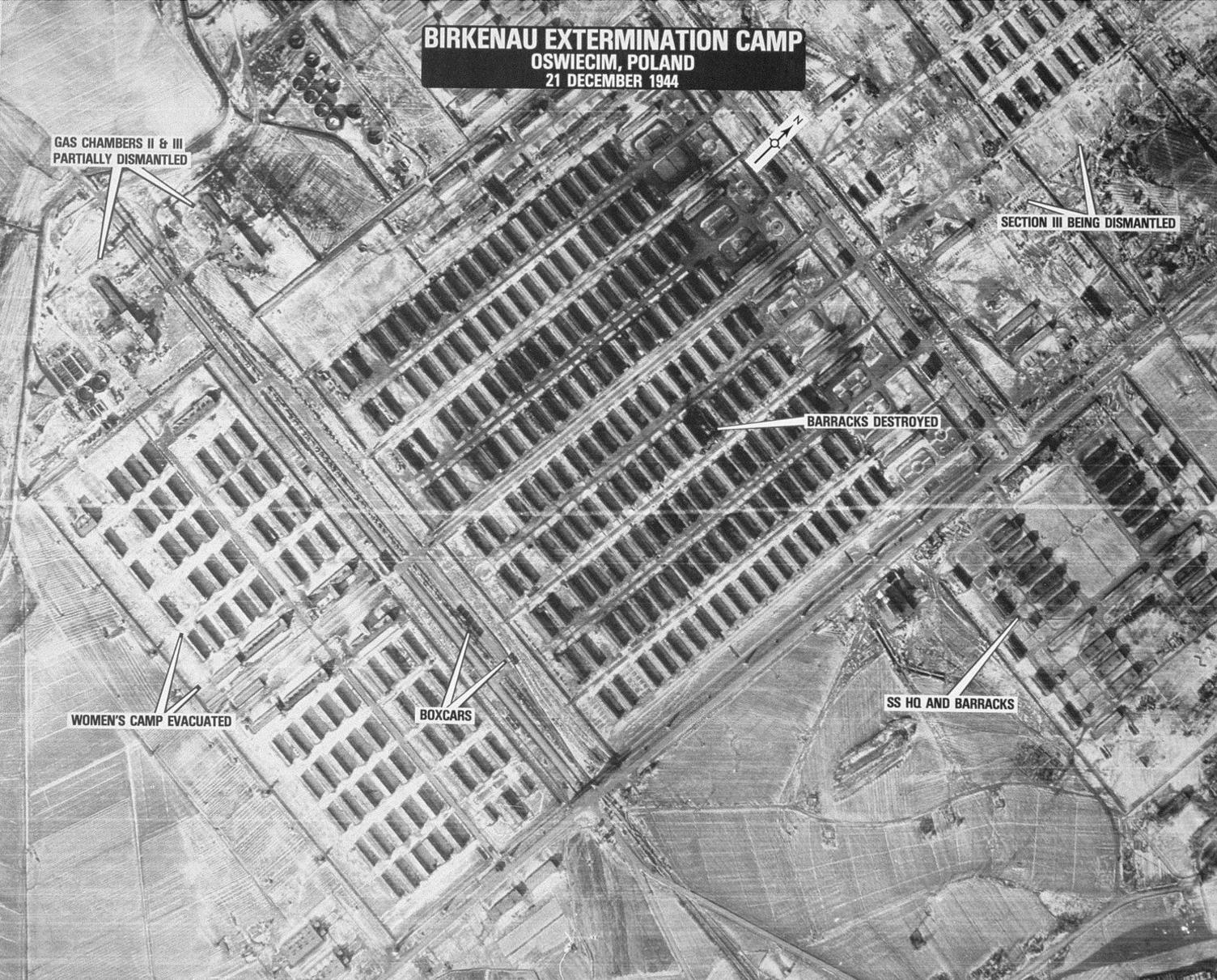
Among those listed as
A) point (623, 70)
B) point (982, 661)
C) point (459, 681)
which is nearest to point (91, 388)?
point (459, 681)

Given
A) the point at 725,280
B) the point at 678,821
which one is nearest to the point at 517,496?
the point at 725,280

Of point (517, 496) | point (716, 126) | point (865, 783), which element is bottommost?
point (865, 783)

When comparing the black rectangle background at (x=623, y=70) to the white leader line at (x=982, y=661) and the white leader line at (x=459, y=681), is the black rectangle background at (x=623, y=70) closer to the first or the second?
the white leader line at (x=459, y=681)

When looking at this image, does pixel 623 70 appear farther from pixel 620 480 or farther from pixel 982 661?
pixel 982 661

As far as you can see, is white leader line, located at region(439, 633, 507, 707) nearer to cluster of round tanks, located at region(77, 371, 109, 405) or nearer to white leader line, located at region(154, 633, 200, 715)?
white leader line, located at region(154, 633, 200, 715)

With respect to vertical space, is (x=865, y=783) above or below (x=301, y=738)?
below

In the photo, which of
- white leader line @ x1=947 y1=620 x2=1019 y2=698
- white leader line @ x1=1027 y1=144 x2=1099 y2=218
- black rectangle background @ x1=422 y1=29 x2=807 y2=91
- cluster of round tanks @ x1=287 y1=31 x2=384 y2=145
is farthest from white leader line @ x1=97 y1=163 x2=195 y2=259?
white leader line @ x1=947 y1=620 x2=1019 y2=698

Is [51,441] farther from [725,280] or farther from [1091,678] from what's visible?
[1091,678]

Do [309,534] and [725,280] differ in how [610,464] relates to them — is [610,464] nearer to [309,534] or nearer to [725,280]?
[725,280]
